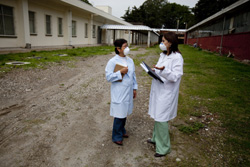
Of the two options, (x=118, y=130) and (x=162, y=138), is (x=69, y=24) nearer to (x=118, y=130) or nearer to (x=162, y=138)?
(x=118, y=130)

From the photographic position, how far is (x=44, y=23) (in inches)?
617

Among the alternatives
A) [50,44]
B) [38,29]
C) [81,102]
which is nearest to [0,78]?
[81,102]

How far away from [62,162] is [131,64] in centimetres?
182

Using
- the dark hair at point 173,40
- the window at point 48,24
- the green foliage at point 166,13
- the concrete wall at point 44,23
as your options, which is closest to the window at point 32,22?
the concrete wall at point 44,23

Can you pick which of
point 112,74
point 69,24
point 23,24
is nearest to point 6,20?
point 23,24

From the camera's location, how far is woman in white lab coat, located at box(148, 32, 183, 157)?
2719mm

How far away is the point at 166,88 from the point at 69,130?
205 centimetres

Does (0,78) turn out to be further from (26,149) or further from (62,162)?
(62,162)

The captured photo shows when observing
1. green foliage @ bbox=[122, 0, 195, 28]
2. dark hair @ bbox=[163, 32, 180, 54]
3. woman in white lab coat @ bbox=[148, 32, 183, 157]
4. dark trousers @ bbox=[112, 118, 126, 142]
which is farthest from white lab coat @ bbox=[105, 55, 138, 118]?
green foliage @ bbox=[122, 0, 195, 28]

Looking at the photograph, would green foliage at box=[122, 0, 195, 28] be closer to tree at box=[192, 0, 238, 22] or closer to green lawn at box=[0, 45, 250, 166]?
→ tree at box=[192, 0, 238, 22]

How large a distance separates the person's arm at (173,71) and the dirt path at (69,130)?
127cm

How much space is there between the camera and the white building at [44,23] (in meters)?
12.4

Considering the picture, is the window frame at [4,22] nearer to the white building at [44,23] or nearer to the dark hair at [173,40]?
the white building at [44,23]

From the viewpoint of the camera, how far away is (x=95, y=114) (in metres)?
4.43
